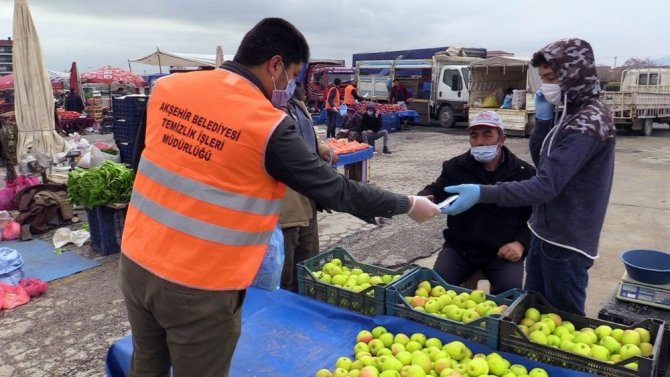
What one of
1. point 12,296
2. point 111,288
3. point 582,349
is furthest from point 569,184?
point 12,296

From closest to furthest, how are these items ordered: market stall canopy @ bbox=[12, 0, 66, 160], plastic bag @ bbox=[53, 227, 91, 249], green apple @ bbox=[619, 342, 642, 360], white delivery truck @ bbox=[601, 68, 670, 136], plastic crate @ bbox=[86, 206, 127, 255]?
green apple @ bbox=[619, 342, 642, 360]
plastic crate @ bbox=[86, 206, 127, 255]
plastic bag @ bbox=[53, 227, 91, 249]
market stall canopy @ bbox=[12, 0, 66, 160]
white delivery truck @ bbox=[601, 68, 670, 136]

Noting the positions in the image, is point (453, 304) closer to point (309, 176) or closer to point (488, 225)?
point (488, 225)

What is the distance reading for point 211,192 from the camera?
173 centimetres

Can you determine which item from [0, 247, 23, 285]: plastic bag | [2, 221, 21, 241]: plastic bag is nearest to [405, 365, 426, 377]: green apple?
[0, 247, 23, 285]: plastic bag

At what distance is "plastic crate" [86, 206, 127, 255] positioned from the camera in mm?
5863

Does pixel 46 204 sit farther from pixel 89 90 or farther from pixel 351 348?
pixel 89 90

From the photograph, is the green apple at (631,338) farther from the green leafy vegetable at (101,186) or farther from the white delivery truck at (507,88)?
the white delivery truck at (507,88)

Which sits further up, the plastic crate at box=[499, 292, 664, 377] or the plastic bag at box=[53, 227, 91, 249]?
the plastic crate at box=[499, 292, 664, 377]

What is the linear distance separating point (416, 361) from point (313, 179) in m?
1.10

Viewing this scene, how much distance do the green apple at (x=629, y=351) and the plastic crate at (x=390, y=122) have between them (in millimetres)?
16044

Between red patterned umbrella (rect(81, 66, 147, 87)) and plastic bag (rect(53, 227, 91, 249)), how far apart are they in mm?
22149

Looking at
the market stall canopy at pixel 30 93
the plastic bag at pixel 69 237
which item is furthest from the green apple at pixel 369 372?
the market stall canopy at pixel 30 93

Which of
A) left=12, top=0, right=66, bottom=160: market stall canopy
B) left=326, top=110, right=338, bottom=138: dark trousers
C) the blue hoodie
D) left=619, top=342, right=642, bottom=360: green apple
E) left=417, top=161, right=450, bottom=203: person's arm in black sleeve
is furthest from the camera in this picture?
left=326, top=110, right=338, bottom=138: dark trousers

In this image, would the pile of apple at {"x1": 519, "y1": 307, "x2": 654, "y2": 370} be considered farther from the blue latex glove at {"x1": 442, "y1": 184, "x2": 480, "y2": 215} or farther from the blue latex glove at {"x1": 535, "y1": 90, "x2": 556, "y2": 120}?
the blue latex glove at {"x1": 535, "y1": 90, "x2": 556, "y2": 120}
